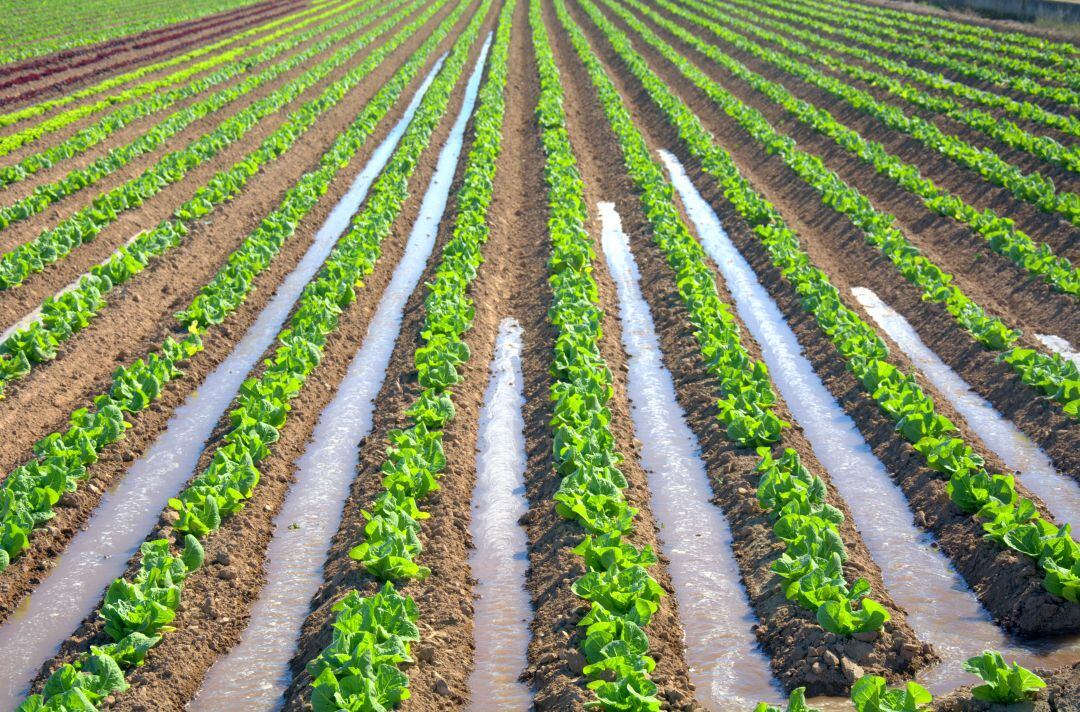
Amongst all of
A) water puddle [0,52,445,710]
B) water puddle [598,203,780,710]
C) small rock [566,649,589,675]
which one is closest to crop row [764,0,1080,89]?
water puddle [598,203,780,710]

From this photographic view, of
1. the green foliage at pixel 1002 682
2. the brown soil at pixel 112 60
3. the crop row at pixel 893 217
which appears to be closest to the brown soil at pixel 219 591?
the green foliage at pixel 1002 682

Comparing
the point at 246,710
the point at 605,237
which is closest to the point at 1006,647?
the point at 246,710

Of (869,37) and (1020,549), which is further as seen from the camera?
(869,37)

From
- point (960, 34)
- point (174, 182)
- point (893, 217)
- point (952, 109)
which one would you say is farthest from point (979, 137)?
point (174, 182)

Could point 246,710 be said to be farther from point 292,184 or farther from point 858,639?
point 292,184

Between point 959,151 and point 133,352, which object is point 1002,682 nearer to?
point 133,352

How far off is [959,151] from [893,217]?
13.2 feet

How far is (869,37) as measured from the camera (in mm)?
33625

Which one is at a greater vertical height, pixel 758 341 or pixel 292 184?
pixel 292 184

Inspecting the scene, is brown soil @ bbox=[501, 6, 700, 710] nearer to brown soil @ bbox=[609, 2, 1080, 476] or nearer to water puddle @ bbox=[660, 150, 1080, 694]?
water puddle @ bbox=[660, 150, 1080, 694]

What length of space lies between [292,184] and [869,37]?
76.5 feet

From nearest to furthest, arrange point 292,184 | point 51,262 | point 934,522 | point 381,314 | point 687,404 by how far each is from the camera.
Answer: point 934,522
point 687,404
point 381,314
point 51,262
point 292,184

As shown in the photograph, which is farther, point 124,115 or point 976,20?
point 976,20

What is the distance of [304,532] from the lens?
26.3 feet
